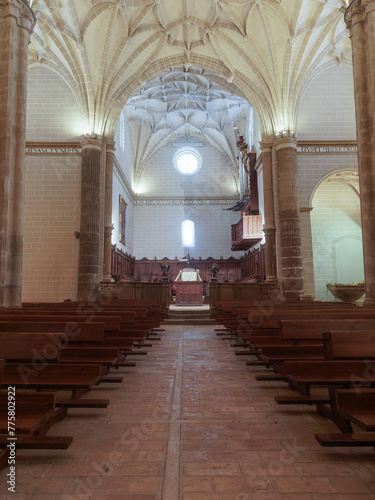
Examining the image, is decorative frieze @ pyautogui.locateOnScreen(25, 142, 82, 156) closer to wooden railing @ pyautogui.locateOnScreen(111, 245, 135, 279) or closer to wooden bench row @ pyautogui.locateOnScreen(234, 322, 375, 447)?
wooden railing @ pyautogui.locateOnScreen(111, 245, 135, 279)

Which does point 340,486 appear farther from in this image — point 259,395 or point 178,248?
point 178,248

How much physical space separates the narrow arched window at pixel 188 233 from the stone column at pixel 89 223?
11.1 m

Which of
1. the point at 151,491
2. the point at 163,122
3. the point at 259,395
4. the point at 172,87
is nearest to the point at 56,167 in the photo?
the point at 172,87

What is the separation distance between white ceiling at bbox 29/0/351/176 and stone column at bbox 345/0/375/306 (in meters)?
4.78

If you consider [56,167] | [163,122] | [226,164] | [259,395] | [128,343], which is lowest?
[259,395]

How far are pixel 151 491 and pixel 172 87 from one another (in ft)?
70.4

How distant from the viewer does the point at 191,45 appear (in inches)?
611

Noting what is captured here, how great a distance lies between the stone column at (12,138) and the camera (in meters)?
7.64

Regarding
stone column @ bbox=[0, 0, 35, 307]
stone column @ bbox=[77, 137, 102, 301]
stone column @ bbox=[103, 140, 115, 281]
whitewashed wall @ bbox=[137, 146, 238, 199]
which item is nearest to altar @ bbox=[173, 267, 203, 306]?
stone column @ bbox=[103, 140, 115, 281]

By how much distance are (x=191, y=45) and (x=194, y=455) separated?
1663cm

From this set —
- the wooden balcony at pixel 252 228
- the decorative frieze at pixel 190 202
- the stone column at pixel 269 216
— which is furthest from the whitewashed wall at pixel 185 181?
the stone column at pixel 269 216

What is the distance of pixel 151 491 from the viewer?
1.90 meters

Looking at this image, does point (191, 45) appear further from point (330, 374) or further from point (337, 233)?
point (330, 374)

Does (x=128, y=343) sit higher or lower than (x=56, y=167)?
lower
